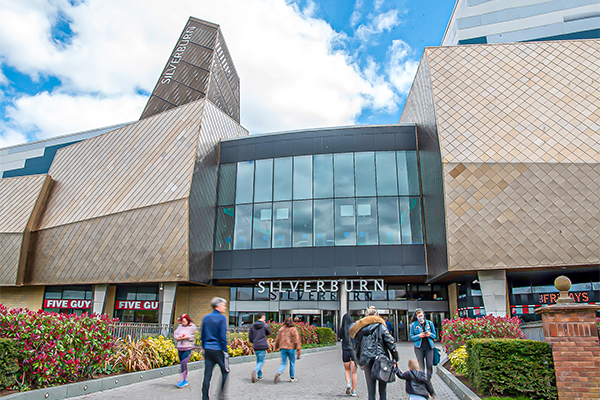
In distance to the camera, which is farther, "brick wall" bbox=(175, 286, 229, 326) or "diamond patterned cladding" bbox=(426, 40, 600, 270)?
"brick wall" bbox=(175, 286, 229, 326)

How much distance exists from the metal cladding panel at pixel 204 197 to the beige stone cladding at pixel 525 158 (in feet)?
42.3

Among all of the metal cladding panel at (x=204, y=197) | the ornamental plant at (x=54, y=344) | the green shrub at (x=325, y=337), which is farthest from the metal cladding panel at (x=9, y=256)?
the ornamental plant at (x=54, y=344)

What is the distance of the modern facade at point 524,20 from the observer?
34.8m

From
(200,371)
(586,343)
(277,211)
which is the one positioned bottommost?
(200,371)

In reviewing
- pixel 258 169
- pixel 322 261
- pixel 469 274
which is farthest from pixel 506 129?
pixel 258 169

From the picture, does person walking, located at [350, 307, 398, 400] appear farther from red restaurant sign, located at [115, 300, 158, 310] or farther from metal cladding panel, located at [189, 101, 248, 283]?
red restaurant sign, located at [115, 300, 158, 310]

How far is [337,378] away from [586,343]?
5857 mm

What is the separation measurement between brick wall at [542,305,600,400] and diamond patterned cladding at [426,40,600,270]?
1279 centimetres

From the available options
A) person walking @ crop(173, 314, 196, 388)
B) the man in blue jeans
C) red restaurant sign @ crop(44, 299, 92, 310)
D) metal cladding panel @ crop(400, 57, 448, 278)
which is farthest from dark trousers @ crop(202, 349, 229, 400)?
red restaurant sign @ crop(44, 299, 92, 310)

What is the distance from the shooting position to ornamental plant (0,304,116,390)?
7.51 metres

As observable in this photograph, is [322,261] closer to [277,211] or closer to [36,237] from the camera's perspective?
[277,211]

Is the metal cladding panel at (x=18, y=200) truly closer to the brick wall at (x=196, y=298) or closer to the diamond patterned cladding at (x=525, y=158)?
the brick wall at (x=196, y=298)

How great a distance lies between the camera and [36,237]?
28.4 metres

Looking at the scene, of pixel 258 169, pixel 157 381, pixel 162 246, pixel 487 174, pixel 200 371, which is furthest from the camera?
pixel 258 169
